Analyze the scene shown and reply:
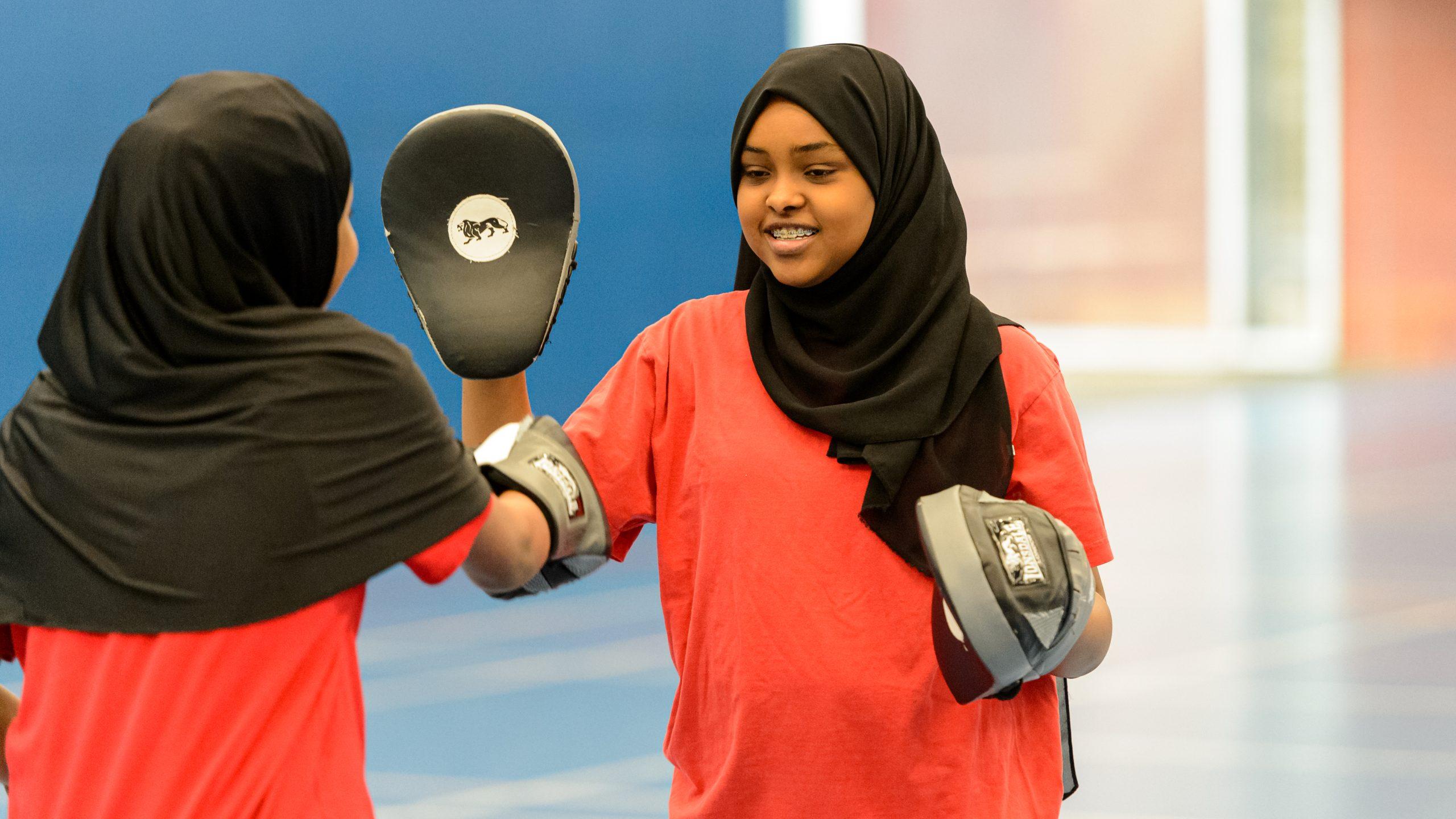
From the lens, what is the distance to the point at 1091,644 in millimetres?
1820

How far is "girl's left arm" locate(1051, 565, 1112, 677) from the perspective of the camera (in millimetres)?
1815

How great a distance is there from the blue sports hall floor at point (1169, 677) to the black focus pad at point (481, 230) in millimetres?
1659

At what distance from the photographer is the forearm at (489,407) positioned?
1946 mm

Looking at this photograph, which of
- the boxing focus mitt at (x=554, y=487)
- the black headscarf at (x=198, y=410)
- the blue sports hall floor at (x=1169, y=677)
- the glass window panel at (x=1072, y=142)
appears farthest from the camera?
the glass window panel at (x=1072, y=142)

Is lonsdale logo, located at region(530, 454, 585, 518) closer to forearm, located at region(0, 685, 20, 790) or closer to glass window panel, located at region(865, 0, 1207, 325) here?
forearm, located at region(0, 685, 20, 790)

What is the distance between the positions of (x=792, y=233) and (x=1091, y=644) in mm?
577

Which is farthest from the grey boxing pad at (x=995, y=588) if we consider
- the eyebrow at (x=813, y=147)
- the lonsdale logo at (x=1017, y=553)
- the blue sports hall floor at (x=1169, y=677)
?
the blue sports hall floor at (x=1169, y=677)

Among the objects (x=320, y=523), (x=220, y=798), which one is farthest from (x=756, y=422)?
A: (x=220, y=798)

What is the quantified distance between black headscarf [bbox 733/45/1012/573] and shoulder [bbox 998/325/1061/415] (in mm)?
24

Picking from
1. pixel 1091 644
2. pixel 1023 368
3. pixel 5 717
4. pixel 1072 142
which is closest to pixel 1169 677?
pixel 1091 644

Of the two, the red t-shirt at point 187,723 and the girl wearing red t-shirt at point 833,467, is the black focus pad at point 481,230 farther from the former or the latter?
the red t-shirt at point 187,723

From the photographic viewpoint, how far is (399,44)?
551cm

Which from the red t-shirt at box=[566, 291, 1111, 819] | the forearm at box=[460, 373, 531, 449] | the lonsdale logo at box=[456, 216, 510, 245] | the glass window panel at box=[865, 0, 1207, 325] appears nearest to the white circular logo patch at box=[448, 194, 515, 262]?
the lonsdale logo at box=[456, 216, 510, 245]

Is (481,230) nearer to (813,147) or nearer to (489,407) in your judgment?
(489,407)
